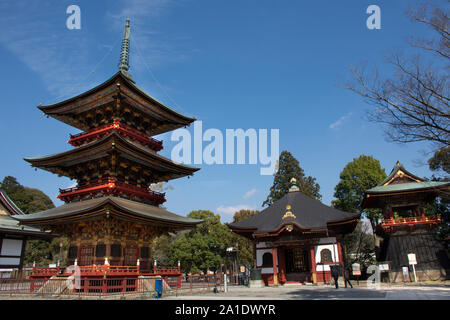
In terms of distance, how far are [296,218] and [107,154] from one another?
17126 mm

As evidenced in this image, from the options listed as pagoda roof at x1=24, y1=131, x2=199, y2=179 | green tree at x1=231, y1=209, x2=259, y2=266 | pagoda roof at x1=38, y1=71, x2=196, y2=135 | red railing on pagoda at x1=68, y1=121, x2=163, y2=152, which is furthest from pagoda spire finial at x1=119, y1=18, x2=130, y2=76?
green tree at x1=231, y1=209, x2=259, y2=266

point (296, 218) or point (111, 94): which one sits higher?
point (111, 94)

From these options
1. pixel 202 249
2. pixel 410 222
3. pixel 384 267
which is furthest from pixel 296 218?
pixel 202 249

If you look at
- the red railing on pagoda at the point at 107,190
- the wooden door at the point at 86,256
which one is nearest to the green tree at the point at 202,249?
the red railing on pagoda at the point at 107,190

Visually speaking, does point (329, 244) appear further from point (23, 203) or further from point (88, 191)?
point (23, 203)

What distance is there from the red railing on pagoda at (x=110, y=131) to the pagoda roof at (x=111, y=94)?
1.67 metres

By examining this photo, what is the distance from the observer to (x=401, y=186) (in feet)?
101

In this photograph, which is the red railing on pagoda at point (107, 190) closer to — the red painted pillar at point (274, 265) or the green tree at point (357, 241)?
the red painted pillar at point (274, 265)

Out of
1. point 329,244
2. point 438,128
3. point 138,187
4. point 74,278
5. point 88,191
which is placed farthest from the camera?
point 329,244

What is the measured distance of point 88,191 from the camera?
22391 millimetres

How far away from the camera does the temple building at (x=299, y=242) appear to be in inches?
1016

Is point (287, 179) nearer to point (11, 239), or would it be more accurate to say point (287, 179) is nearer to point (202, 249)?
point (202, 249)
